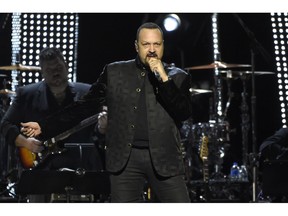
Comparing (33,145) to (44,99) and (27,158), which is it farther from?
(27,158)

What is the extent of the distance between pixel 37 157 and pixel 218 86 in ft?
11.0

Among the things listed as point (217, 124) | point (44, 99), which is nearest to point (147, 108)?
point (44, 99)

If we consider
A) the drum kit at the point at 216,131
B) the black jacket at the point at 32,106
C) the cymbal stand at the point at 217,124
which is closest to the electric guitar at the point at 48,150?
the black jacket at the point at 32,106

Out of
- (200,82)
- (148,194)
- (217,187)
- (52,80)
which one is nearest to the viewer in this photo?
(52,80)

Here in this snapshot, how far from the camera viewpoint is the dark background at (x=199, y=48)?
891cm

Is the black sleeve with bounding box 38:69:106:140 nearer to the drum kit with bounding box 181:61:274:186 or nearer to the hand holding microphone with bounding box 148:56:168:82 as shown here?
the hand holding microphone with bounding box 148:56:168:82

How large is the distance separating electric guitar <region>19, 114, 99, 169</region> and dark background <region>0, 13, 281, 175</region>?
254 cm

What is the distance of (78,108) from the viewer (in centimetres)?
350

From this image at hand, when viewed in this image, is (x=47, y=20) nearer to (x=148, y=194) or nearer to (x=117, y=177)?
(x=148, y=194)

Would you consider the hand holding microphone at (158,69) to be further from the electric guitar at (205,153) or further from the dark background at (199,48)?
the dark background at (199,48)

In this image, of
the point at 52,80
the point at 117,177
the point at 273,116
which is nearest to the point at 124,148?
the point at 117,177

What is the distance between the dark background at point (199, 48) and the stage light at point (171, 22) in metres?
0.08

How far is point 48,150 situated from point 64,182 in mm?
908

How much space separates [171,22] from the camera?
9.02 meters
